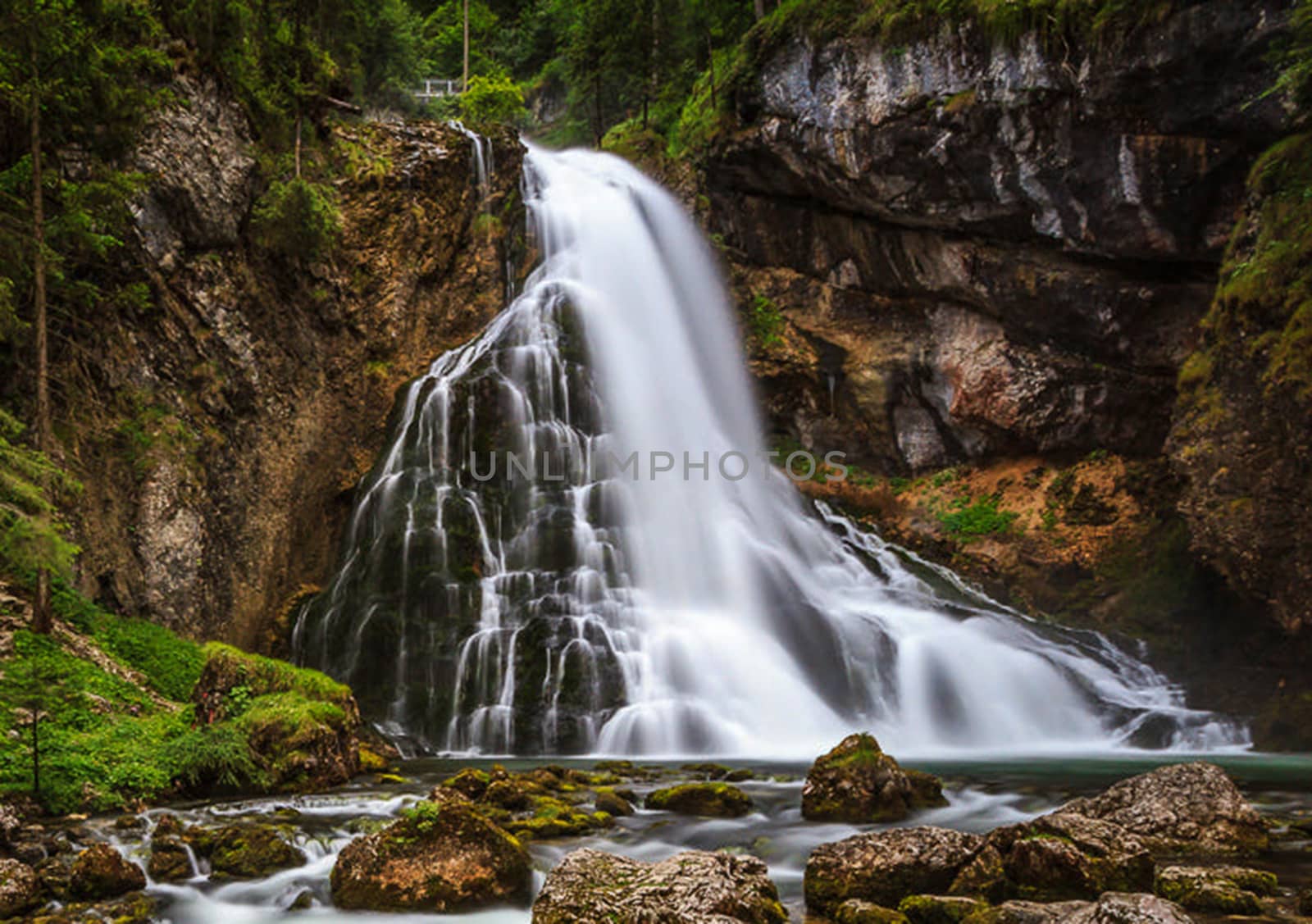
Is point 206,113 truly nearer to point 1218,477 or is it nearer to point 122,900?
point 122,900

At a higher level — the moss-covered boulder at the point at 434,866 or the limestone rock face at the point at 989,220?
the limestone rock face at the point at 989,220

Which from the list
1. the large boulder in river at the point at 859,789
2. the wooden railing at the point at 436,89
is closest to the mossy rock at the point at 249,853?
the large boulder in river at the point at 859,789

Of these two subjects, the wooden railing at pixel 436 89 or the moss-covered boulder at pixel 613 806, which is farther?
the wooden railing at pixel 436 89

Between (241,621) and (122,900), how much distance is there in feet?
33.7

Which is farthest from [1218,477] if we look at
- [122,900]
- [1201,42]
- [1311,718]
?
[122,900]

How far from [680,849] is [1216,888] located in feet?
13.0

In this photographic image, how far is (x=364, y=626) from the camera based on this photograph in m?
15.4

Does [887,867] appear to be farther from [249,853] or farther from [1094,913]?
[249,853]

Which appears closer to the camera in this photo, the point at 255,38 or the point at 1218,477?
the point at 1218,477

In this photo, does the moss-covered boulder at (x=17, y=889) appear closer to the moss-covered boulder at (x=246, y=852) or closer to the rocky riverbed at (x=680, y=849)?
the rocky riverbed at (x=680, y=849)

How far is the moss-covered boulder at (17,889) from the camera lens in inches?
230

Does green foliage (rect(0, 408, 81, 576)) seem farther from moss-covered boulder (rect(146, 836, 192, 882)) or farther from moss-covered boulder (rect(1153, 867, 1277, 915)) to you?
moss-covered boulder (rect(1153, 867, 1277, 915))

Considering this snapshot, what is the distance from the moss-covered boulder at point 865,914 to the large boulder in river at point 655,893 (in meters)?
0.37

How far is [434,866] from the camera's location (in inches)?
259
